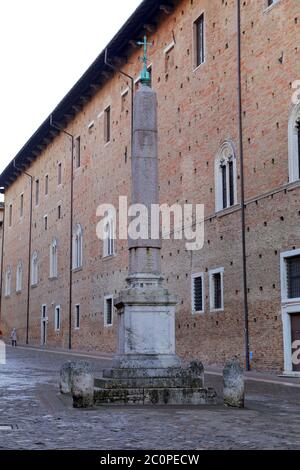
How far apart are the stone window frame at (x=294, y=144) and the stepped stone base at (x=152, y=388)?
7340mm

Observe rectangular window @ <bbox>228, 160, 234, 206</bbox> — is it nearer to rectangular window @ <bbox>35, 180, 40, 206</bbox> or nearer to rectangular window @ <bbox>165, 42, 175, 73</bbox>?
rectangular window @ <bbox>165, 42, 175, 73</bbox>

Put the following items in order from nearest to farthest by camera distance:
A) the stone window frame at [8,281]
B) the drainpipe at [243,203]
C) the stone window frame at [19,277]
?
the drainpipe at [243,203]
the stone window frame at [19,277]
the stone window frame at [8,281]

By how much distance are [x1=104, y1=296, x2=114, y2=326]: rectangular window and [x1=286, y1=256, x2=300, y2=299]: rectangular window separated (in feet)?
40.8

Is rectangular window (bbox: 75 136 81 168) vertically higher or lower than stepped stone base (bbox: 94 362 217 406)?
higher

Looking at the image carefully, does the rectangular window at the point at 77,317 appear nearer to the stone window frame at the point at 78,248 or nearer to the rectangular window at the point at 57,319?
the stone window frame at the point at 78,248

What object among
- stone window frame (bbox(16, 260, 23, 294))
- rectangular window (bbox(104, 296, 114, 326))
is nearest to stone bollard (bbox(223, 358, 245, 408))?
rectangular window (bbox(104, 296, 114, 326))

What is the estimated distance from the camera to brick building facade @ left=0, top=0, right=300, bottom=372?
1619cm

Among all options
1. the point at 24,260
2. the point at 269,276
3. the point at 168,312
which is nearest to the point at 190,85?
the point at 269,276

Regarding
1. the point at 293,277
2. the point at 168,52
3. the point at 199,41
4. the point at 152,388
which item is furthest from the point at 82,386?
the point at 168,52

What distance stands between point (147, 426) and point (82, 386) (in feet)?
5.90

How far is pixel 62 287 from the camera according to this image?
3406cm

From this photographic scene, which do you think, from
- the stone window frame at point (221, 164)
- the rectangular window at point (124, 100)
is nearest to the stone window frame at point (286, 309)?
the stone window frame at point (221, 164)

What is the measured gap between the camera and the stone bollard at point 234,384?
8.77 metres

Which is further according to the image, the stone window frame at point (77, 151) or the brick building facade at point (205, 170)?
the stone window frame at point (77, 151)
